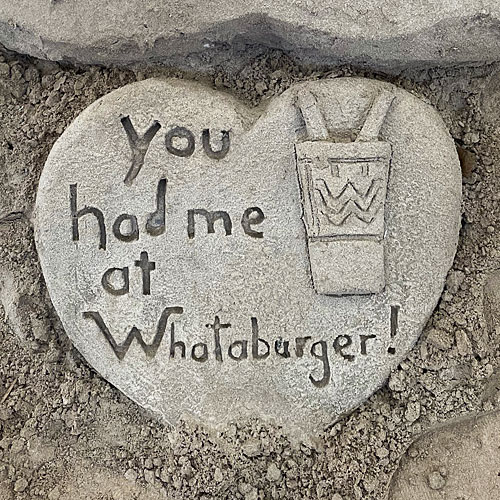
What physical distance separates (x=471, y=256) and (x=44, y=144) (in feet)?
2.63

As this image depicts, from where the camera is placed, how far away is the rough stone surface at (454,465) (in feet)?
4.82

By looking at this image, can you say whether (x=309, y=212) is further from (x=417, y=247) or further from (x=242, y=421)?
(x=242, y=421)

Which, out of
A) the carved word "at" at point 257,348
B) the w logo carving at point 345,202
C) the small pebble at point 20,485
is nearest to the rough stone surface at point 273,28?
the w logo carving at point 345,202

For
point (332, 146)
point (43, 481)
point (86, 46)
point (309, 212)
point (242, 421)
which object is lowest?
point (43, 481)

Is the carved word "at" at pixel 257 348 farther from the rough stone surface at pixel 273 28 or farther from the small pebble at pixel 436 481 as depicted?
the rough stone surface at pixel 273 28

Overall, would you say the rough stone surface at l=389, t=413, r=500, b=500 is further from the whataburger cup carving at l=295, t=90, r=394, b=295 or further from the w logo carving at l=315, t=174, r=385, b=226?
the w logo carving at l=315, t=174, r=385, b=226

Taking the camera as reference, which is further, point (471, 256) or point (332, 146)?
point (471, 256)

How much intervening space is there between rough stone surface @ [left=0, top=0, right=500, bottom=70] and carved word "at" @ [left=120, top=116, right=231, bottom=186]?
5.7 inches

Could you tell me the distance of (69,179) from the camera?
1457 millimetres

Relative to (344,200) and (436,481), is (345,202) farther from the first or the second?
(436,481)

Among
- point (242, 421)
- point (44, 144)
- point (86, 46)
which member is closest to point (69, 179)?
point (44, 144)

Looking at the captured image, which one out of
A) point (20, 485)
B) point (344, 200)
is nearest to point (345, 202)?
point (344, 200)

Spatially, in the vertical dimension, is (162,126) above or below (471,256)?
above

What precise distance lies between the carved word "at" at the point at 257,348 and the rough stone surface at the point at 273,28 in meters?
0.48
